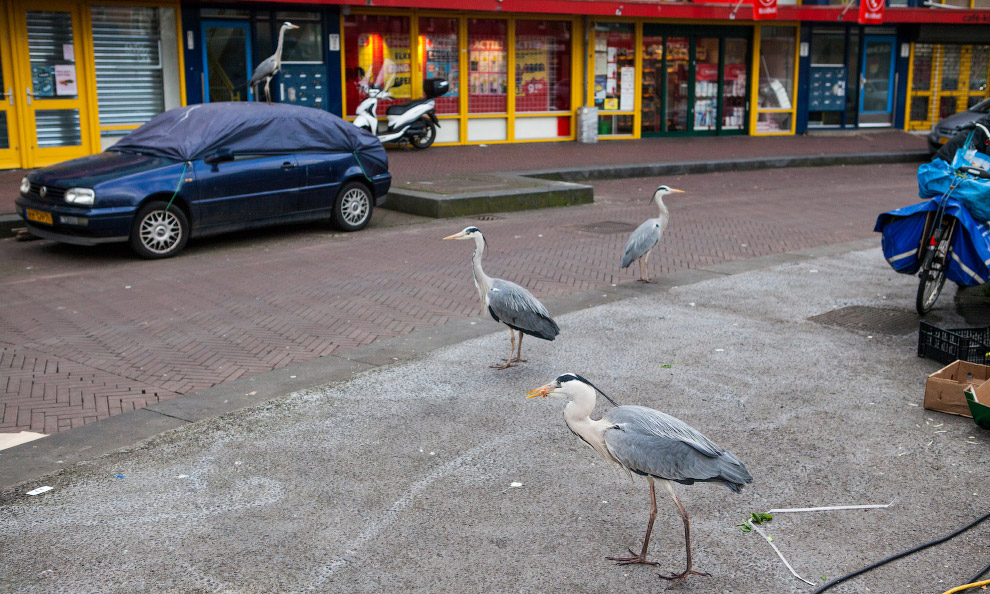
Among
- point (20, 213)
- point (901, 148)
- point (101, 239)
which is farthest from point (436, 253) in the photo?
point (901, 148)

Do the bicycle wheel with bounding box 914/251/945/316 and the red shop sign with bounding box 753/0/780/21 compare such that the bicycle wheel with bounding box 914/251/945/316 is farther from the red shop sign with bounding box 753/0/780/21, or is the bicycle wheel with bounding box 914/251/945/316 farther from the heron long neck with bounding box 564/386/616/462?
the red shop sign with bounding box 753/0/780/21

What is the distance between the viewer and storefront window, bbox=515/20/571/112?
73.5 feet

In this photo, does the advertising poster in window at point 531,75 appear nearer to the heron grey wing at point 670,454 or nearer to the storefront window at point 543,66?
the storefront window at point 543,66

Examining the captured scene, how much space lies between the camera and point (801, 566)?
4137 mm

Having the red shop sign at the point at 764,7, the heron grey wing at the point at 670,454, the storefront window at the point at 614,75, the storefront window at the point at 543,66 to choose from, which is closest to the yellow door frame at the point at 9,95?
the storefront window at the point at 543,66

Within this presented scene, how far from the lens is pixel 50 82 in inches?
647

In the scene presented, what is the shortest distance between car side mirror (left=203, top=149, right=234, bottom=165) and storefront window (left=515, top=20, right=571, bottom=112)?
1242 cm

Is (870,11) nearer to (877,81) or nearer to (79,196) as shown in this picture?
(877,81)

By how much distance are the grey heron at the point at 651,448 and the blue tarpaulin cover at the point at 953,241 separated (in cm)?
477

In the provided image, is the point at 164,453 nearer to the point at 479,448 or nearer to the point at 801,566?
the point at 479,448

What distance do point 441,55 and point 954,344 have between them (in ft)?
53.6

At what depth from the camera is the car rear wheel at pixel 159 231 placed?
10.4m

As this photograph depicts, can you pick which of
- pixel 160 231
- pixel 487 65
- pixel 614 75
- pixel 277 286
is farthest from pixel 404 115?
pixel 277 286

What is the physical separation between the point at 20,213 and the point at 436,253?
192 inches
